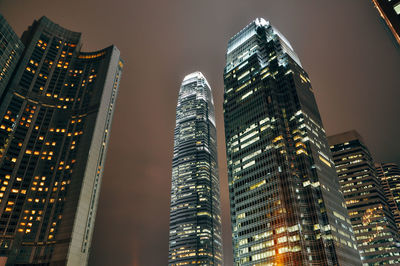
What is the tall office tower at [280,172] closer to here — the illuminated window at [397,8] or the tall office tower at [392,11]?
the tall office tower at [392,11]

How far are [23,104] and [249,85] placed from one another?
133 m

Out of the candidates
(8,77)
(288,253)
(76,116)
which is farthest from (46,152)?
(288,253)

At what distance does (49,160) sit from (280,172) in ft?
410

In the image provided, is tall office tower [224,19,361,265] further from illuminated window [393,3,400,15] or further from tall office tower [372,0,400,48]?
illuminated window [393,3,400,15]

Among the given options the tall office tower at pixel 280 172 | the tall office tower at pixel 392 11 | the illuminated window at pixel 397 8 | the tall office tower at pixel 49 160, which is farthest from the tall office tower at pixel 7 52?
the illuminated window at pixel 397 8

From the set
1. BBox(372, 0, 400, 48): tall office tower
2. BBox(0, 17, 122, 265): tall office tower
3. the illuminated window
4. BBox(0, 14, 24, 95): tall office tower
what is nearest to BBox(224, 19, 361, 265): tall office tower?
BBox(0, 17, 122, 265): tall office tower

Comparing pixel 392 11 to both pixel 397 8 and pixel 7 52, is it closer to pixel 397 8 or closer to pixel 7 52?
pixel 397 8

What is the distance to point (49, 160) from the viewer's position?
537 feet

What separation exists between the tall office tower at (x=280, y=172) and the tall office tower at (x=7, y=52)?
12715 centimetres

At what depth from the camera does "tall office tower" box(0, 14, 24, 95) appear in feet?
523

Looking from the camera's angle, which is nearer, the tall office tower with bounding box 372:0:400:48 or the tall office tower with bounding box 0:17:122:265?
the tall office tower with bounding box 372:0:400:48

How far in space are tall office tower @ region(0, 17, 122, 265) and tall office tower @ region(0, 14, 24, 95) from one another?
7.64 meters

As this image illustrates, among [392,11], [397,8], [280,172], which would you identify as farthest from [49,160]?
[397,8]

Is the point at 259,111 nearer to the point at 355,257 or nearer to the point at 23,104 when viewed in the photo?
the point at 355,257
